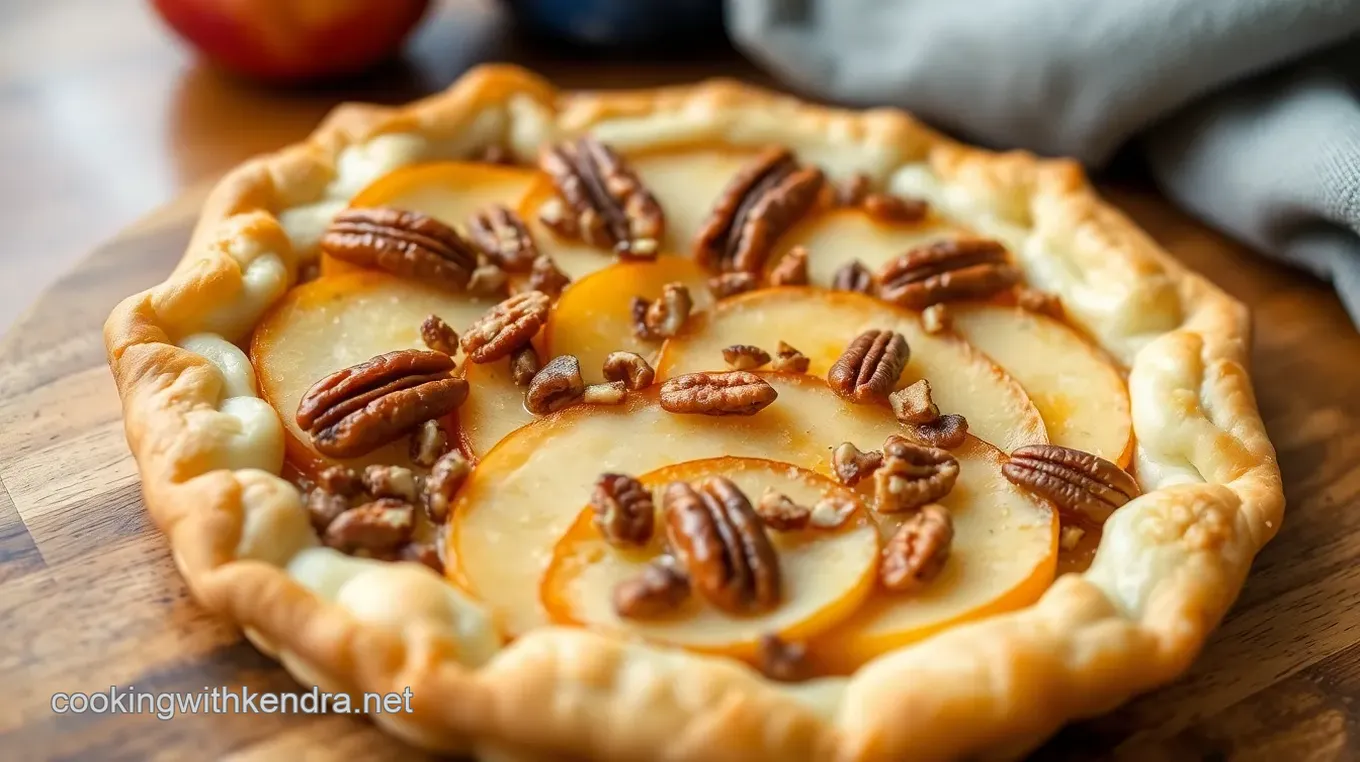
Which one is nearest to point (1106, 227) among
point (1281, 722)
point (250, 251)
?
point (1281, 722)

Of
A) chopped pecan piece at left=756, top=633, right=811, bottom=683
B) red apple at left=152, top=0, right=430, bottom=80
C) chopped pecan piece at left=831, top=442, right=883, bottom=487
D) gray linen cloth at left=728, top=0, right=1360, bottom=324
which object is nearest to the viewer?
chopped pecan piece at left=756, top=633, right=811, bottom=683

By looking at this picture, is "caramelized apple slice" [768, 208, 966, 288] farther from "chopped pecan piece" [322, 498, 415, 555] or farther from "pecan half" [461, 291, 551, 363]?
"chopped pecan piece" [322, 498, 415, 555]

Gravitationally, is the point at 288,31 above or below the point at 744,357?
above

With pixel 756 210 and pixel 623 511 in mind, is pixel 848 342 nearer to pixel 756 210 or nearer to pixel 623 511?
pixel 756 210

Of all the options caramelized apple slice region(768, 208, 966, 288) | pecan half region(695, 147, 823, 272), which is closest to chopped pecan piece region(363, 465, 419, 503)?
pecan half region(695, 147, 823, 272)

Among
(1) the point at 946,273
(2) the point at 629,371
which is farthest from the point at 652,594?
(1) the point at 946,273

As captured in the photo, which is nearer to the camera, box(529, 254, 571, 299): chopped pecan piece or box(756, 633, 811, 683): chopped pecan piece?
box(756, 633, 811, 683): chopped pecan piece
